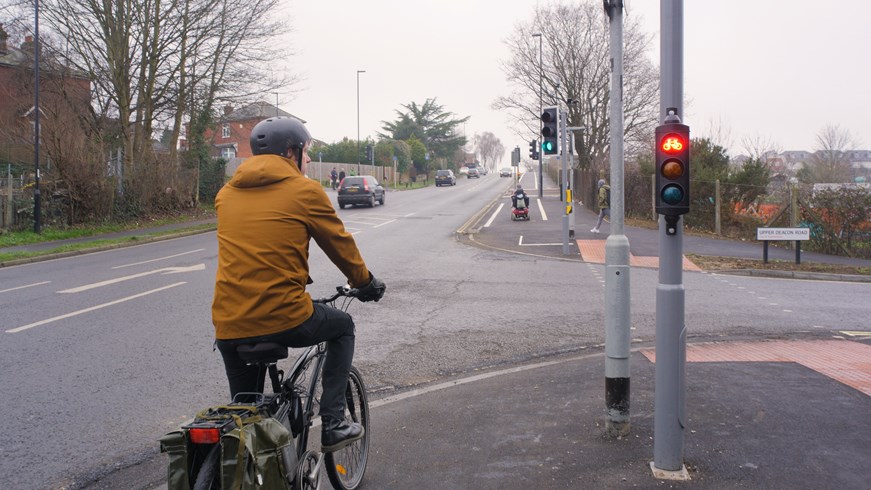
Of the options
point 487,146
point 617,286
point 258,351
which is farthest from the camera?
point 487,146

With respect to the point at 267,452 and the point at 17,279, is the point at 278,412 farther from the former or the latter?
the point at 17,279

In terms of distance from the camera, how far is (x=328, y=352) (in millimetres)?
3615

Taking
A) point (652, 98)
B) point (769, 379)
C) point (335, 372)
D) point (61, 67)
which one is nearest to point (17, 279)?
point (335, 372)

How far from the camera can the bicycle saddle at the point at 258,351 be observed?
309 centimetres

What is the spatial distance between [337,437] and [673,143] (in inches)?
101

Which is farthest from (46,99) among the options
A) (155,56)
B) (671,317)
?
(671,317)

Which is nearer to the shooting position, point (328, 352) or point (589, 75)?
point (328, 352)

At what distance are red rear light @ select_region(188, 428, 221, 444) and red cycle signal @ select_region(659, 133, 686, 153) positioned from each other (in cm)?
299

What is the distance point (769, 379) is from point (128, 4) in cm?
2638

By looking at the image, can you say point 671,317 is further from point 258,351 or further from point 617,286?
point 258,351

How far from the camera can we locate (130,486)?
4305 mm

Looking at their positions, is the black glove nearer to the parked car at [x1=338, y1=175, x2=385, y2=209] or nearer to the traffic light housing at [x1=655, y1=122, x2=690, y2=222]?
the traffic light housing at [x1=655, y1=122, x2=690, y2=222]

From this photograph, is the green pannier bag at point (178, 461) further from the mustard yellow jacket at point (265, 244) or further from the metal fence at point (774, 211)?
the metal fence at point (774, 211)

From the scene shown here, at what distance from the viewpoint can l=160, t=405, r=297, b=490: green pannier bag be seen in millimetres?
2619
